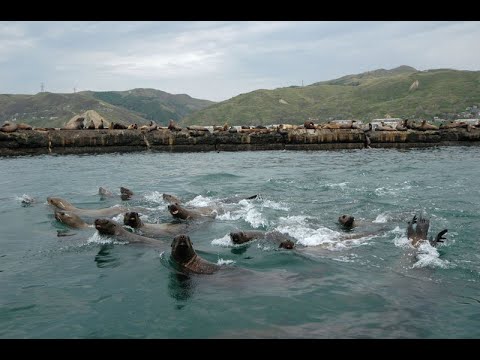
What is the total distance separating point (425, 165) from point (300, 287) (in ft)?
60.5

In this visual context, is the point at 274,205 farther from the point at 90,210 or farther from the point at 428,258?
the point at 428,258

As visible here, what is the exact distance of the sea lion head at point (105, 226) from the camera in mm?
9850

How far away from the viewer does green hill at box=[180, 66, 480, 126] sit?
9756 cm

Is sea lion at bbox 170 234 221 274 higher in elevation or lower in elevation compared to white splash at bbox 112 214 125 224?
higher

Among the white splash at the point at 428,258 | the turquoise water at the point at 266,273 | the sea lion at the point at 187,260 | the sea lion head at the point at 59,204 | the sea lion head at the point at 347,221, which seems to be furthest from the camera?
the sea lion head at the point at 59,204

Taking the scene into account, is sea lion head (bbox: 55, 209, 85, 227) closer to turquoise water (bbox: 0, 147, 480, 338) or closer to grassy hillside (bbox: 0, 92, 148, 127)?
turquoise water (bbox: 0, 147, 480, 338)

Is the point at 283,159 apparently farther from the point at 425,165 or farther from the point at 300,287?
the point at 300,287

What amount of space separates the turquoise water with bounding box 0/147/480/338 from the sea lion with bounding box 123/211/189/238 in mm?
490

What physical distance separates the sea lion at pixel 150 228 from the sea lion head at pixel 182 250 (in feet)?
9.10

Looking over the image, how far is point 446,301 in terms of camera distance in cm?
636

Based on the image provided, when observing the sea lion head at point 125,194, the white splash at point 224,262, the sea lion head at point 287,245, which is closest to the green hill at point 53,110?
the sea lion head at point 125,194

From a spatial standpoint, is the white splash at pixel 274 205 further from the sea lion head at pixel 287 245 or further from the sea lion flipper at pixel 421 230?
the sea lion flipper at pixel 421 230

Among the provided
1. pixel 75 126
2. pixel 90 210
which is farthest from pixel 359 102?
pixel 90 210

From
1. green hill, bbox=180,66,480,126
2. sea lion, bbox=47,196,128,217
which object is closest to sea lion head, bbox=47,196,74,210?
sea lion, bbox=47,196,128,217
